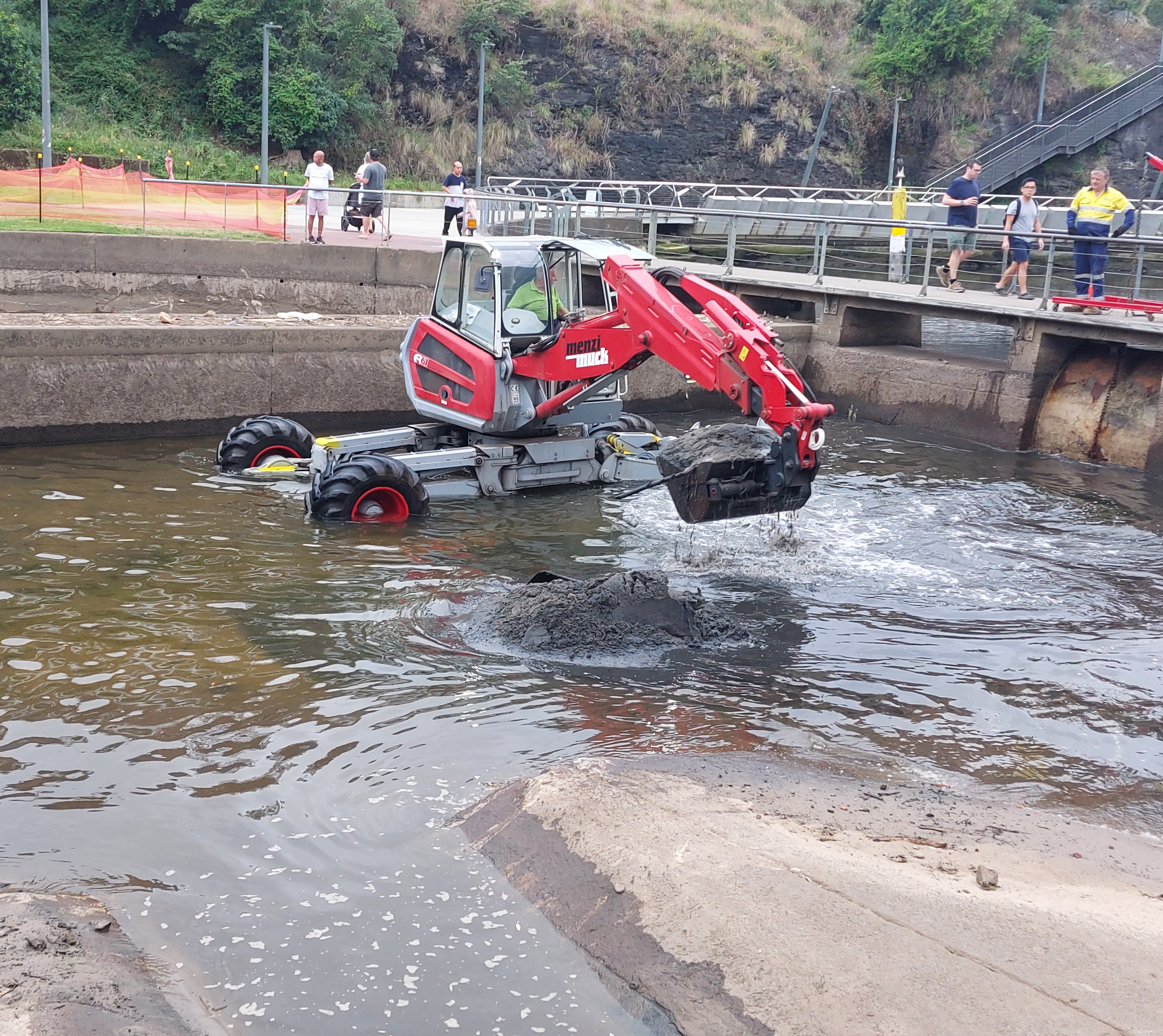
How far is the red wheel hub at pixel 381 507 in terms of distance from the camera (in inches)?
408

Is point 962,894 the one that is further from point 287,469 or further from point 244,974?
point 287,469

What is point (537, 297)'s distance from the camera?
36.5 ft

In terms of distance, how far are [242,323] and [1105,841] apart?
12.0 metres

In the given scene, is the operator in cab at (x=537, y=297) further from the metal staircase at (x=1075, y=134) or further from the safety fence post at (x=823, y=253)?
the metal staircase at (x=1075, y=134)

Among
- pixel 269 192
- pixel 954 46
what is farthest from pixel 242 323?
pixel 954 46

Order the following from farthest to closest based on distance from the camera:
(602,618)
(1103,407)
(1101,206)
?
1. (1101,206)
2. (1103,407)
3. (602,618)

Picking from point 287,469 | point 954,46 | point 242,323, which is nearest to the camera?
point 287,469

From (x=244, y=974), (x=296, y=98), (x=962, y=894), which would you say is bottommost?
(x=244, y=974)

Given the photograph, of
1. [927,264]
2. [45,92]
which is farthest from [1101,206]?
[45,92]

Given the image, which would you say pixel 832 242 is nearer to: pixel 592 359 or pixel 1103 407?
pixel 1103 407

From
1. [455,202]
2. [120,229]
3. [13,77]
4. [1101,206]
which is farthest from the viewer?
[13,77]

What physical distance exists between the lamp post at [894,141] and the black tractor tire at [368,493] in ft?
139

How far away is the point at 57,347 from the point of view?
12789 mm

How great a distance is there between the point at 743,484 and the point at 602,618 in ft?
6.40
